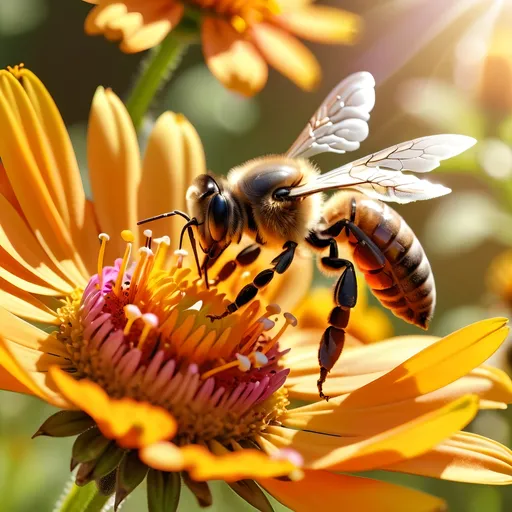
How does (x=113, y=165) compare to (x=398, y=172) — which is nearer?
(x=398, y=172)

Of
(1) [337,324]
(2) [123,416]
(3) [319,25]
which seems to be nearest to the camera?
(2) [123,416]

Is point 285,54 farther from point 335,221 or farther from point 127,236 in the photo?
point 127,236

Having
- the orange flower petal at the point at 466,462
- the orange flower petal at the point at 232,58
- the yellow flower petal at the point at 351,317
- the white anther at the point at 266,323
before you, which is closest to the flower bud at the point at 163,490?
the orange flower petal at the point at 466,462

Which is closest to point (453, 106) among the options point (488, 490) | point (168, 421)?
point (488, 490)

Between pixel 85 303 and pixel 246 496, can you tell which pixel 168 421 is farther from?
pixel 85 303

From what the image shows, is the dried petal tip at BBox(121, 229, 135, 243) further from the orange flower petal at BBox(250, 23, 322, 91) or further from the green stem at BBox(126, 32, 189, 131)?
the orange flower petal at BBox(250, 23, 322, 91)

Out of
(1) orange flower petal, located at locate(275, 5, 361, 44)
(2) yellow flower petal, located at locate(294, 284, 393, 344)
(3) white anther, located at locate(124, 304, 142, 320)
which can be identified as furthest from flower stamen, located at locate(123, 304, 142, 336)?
(1) orange flower petal, located at locate(275, 5, 361, 44)

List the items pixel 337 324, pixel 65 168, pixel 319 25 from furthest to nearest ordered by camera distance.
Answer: pixel 319 25 < pixel 65 168 < pixel 337 324

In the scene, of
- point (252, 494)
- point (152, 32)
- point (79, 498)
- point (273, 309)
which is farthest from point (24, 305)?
point (152, 32)
